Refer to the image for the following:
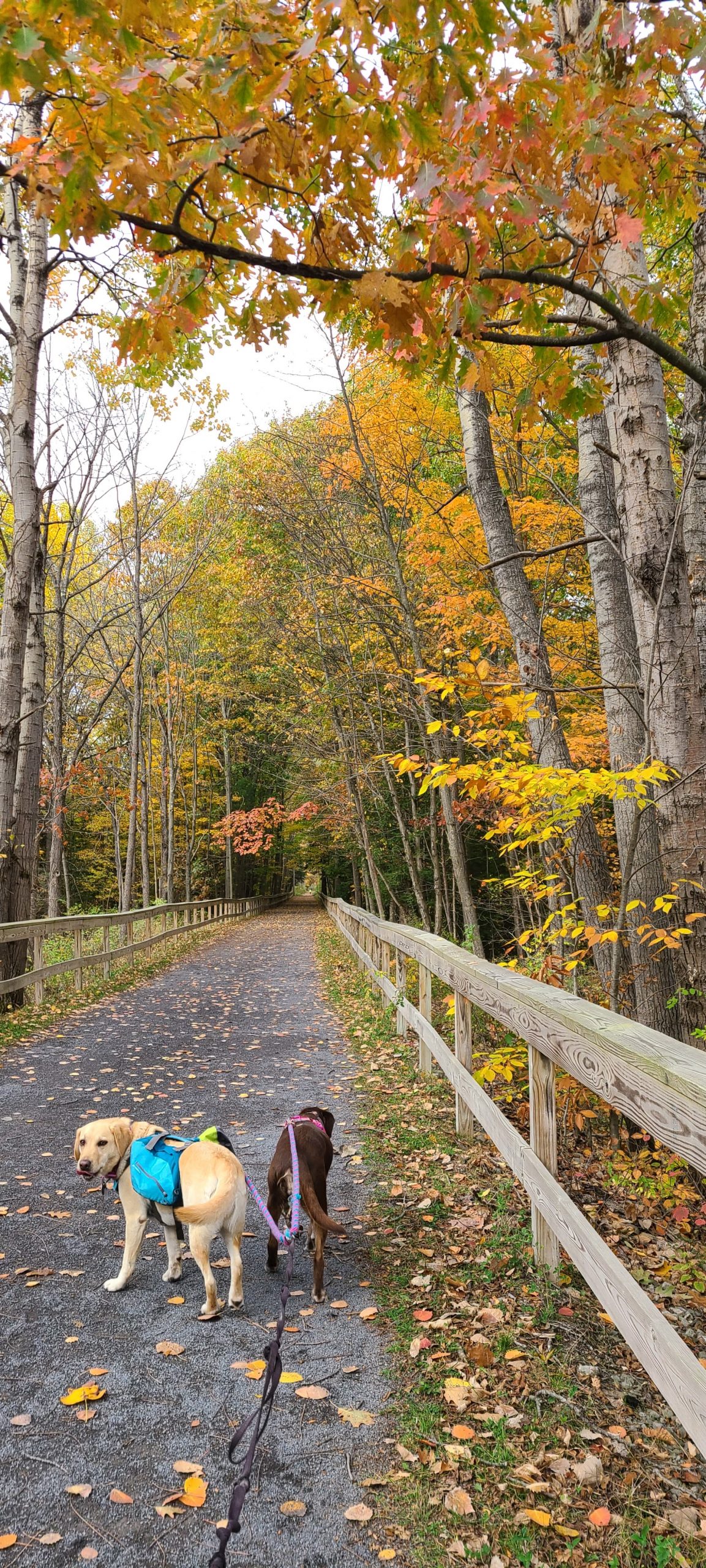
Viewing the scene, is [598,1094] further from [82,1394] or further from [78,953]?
[78,953]

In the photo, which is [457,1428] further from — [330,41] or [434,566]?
[434,566]

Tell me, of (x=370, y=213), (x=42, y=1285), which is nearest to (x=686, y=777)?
(x=370, y=213)

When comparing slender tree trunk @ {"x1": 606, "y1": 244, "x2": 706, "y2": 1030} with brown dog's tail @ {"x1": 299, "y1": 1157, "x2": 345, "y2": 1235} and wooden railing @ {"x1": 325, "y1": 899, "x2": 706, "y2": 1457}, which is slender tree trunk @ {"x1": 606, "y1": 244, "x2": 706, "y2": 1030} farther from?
brown dog's tail @ {"x1": 299, "y1": 1157, "x2": 345, "y2": 1235}

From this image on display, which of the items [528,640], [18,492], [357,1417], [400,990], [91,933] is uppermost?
[18,492]

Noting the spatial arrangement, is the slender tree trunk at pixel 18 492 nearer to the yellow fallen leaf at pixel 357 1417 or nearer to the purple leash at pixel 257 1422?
the purple leash at pixel 257 1422

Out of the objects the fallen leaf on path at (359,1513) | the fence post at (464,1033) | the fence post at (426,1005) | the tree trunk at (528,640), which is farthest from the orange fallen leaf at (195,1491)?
the fence post at (426,1005)

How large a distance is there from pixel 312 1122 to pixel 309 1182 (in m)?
0.33

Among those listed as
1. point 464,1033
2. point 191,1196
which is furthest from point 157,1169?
point 464,1033

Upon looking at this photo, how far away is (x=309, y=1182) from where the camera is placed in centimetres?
335

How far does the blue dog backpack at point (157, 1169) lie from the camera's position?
3297mm

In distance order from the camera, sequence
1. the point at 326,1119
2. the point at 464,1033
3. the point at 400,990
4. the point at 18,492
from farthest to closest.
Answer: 1. the point at 18,492
2. the point at 400,990
3. the point at 464,1033
4. the point at 326,1119

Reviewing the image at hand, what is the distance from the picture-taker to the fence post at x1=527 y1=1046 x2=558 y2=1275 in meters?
3.30

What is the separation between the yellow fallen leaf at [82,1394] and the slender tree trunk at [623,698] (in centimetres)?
313

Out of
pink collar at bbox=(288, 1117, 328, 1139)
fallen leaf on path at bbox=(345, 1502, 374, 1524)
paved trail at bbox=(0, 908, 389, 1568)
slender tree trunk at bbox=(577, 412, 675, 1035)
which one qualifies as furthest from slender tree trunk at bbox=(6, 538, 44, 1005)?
fallen leaf on path at bbox=(345, 1502, 374, 1524)
